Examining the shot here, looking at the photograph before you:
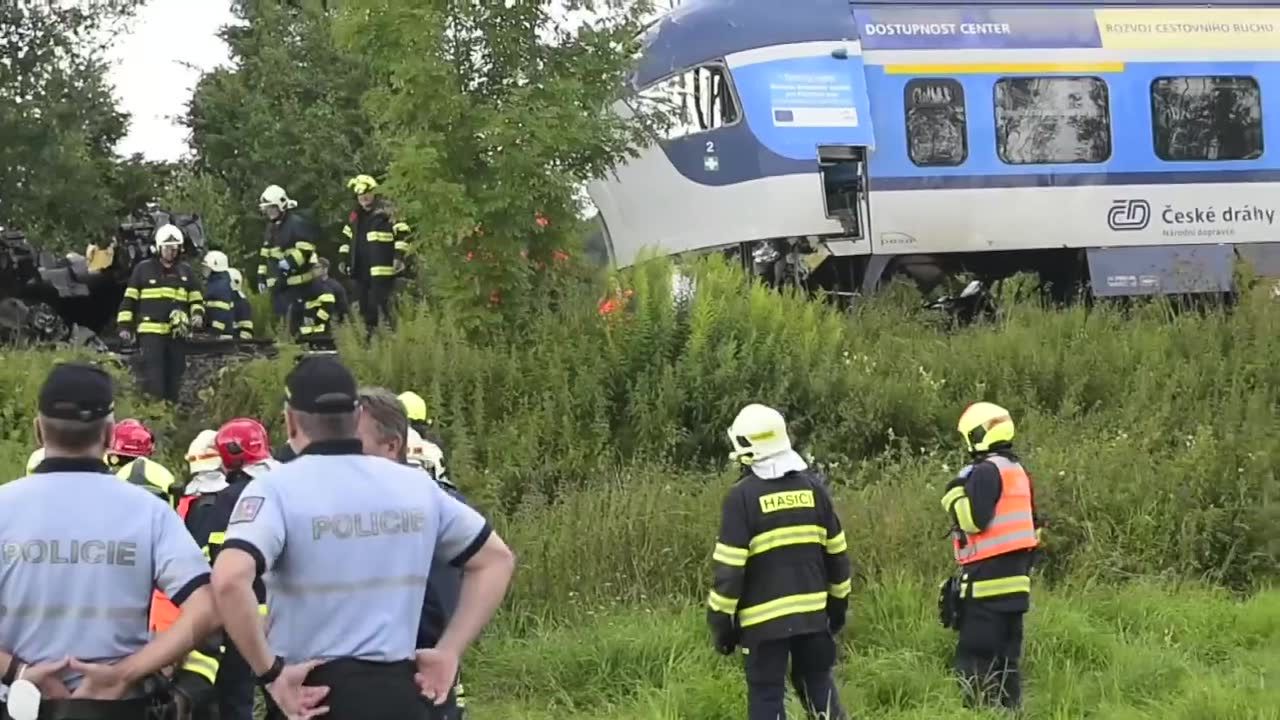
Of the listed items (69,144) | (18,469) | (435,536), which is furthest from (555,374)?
(69,144)

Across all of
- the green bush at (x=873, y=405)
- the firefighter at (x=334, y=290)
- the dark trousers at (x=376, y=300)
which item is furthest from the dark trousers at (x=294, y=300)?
the green bush at (x=873, y=405)

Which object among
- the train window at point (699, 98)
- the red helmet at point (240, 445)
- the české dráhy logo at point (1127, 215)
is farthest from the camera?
the české dráhy logo at point (1127, 215)

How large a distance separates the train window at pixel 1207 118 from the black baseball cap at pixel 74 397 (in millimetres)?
12301

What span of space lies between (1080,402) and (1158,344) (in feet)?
3.28

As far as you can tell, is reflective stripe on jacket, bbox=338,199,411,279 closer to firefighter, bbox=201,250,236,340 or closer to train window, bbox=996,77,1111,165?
firefighter, bbox=201,250,236,340

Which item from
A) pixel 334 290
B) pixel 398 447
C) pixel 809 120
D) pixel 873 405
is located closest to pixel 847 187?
pixel 809 120

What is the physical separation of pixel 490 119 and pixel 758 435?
559 cm

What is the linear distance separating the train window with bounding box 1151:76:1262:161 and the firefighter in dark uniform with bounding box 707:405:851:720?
382 inches

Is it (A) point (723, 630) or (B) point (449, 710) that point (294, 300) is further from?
(B) point (449, 710)

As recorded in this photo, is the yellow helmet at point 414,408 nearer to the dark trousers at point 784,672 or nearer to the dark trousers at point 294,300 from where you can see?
the dark trousers at point 784,672

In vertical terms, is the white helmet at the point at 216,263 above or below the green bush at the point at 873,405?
above

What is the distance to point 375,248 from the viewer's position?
41.0 feet

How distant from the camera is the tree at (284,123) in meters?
23.9

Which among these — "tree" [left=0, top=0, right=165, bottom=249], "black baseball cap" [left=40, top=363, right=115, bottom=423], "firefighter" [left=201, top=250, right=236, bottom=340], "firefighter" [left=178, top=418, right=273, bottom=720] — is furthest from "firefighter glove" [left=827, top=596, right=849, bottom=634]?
"tree" [left=0, top=0, right=165, bottom=249]
